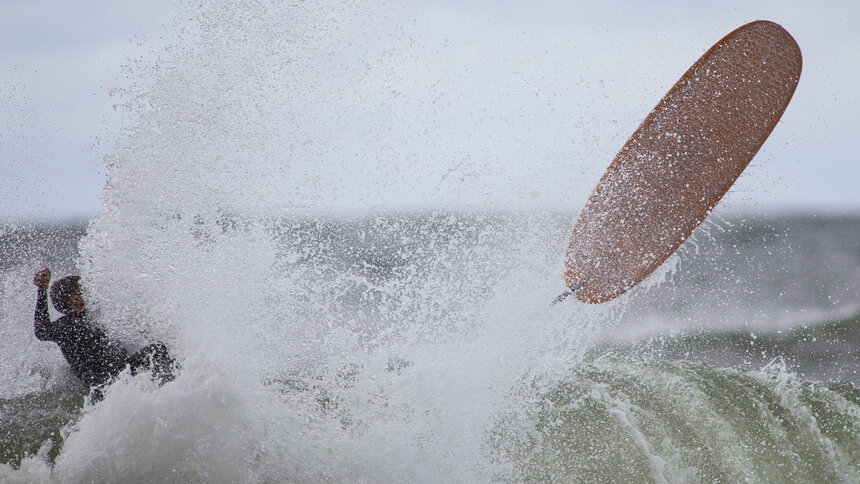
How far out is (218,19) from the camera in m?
4.78

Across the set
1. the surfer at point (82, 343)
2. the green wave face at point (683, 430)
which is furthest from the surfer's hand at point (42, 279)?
the green wave face at point (683, 430)

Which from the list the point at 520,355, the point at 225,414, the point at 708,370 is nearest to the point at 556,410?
the point at 520,355

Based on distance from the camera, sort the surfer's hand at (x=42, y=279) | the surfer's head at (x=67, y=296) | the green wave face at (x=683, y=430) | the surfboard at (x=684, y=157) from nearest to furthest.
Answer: the green wave face at (x=683, y=430) → the surfer's hand at (x=42, y=279) → the surfer's head at (x=67, y=296) → the surfboard at (x=684, y=157)

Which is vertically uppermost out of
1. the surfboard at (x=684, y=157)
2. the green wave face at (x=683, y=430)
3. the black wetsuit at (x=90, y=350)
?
the surfboard at (x=684, y=157)

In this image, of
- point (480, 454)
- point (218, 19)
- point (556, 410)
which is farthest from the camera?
point (218, 19)

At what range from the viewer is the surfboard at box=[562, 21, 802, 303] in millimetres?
4094

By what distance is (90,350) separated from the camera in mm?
3760

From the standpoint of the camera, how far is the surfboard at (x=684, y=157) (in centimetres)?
409

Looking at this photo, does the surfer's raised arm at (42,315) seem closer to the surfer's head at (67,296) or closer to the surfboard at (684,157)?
the surfer's head at (67,296)

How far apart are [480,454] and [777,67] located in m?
3.33

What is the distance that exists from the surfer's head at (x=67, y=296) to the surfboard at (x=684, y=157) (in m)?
3.32

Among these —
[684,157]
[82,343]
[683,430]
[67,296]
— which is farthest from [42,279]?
[684,157]

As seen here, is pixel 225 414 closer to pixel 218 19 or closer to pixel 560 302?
pixel 560 302

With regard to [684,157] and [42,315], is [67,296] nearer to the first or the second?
[42,315]
